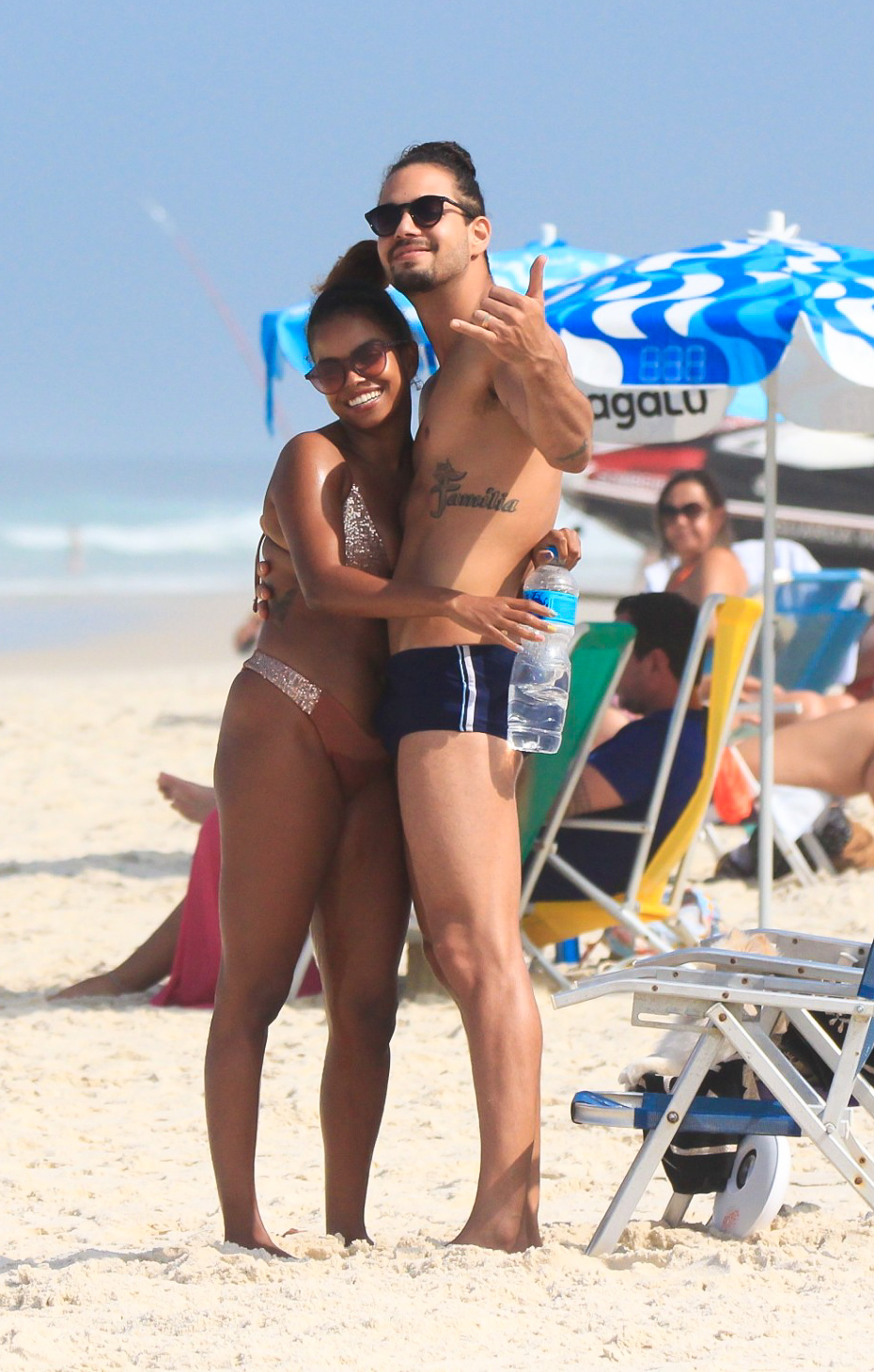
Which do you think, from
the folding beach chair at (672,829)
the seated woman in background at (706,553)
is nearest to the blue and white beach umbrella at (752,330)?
the folding beach chair at (672,829)

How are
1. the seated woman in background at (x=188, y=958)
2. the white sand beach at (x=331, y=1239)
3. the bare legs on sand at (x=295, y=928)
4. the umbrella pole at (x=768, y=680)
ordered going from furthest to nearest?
the umbrella pole at (x=768, y=680) < the seated woman in background at (x=188, y=958) < the bare legs on sand at (x=295, y=928) < the white sand beach at (x=331, y=1239)

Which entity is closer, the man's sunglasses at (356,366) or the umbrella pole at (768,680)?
the man's sunglasses at (356,366)

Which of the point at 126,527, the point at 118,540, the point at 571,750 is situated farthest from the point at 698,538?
the point at 126,527

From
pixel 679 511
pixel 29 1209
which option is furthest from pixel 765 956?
pixel 679 511

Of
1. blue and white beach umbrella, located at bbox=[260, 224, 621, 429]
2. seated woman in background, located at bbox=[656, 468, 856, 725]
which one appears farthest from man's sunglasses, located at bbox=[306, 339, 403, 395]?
seated woman in background, located at bbox=[656, 468, 856, 725]

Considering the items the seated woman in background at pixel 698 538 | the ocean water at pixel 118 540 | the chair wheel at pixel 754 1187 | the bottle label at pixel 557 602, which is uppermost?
the ocean water at pixel 118 540

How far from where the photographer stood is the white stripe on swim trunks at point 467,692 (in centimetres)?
247

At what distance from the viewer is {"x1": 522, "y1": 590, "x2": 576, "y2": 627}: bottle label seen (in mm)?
2461

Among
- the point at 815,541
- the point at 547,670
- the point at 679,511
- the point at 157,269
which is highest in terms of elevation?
the point at 157,269

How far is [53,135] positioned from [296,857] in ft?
224

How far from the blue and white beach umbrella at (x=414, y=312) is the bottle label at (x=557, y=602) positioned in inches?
167

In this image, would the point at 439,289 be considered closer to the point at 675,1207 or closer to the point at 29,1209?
the point at 675,1207

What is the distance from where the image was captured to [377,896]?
264 cm

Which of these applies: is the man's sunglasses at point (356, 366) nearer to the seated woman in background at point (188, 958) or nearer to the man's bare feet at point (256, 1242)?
the man's bare feet at point (256, 1242)
